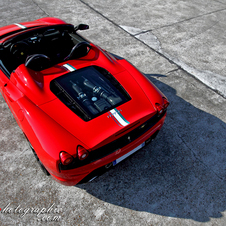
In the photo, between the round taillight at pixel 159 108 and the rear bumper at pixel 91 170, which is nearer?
the rear bumper at pixel 91 170

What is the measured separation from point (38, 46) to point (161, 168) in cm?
268

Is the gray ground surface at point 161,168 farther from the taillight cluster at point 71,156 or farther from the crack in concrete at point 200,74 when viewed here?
the taillight cluster at point 71,156

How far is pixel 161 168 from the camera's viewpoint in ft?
10.0

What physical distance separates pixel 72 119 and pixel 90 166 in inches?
22.1

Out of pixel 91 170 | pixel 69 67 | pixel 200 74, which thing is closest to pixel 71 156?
pixel 91 170

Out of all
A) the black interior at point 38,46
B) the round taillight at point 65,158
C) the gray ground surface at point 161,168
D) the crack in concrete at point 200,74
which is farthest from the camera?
the crack in concrete at point 200,74

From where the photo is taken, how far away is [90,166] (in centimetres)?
226

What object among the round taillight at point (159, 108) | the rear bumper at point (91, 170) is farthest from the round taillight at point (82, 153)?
the round taillight at point (159, 108)

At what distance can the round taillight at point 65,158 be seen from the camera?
210 cm

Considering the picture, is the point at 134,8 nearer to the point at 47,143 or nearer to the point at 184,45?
the point at 184,45

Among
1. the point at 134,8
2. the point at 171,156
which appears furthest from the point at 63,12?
the point at 171,156

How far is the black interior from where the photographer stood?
3189mm

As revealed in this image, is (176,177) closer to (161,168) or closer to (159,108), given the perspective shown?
(161,168)

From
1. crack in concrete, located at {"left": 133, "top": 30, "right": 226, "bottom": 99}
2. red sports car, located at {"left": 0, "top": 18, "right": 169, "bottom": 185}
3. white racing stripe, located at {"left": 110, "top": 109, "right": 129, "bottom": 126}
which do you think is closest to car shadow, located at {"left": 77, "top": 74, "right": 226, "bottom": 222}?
red sports car, located at {"left": 0, "top": 18, "right": 169, "bottom": 185}
